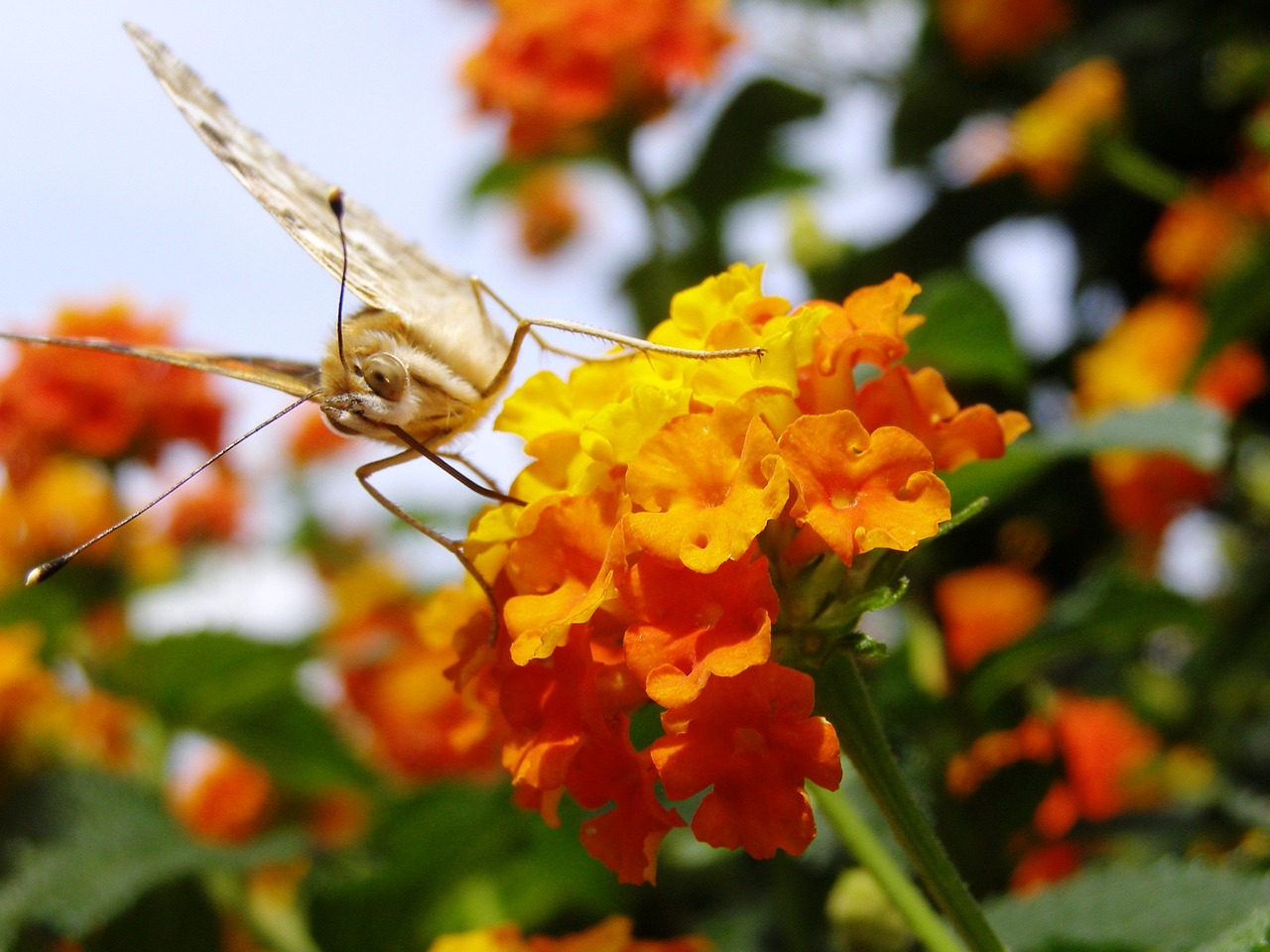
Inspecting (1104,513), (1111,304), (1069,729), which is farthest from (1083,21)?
(1069,729)

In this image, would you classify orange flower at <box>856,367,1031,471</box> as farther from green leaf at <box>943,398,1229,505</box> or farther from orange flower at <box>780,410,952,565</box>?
green leaf at <box>943,398,1229,505</box>

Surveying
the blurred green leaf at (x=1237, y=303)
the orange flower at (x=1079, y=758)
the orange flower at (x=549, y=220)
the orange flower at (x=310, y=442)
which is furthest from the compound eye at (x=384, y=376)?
the orange flower at (x=549, y=220)

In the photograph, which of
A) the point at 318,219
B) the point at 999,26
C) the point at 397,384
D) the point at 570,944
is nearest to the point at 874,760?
the point at 570,944

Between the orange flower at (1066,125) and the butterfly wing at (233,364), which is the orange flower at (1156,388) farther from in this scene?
the butterfly wing at (233,364)

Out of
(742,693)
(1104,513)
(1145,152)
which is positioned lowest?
(742,693)

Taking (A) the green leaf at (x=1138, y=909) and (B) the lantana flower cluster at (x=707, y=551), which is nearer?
(B) the lantana flower cluster at (x=707, y=551)

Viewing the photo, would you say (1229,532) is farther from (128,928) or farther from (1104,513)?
(128,928)
